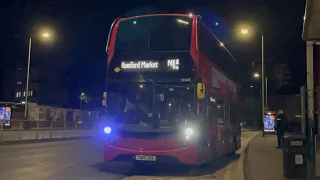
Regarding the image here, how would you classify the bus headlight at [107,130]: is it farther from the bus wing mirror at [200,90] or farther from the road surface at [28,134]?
the road surface at [28,134]

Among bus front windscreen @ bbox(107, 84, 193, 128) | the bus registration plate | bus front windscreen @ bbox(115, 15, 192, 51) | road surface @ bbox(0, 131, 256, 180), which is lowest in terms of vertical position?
road surface @ bbox(0, 131, 256, 180)

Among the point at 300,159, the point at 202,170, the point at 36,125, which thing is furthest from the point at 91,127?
the point at 300,159

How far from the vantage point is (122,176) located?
11477mm

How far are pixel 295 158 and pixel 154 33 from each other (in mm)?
4966

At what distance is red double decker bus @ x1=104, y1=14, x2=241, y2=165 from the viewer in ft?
37.7

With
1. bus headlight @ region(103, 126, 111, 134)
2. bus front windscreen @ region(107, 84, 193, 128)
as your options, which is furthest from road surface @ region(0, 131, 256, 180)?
bus front windscreen @ region(107, 84, 193, 128)

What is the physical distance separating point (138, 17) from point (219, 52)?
13.4 feet

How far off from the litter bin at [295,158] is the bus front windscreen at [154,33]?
12.0 feet

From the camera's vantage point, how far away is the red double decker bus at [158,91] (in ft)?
37.7

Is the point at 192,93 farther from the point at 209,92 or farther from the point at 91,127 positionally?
the point at 91,127

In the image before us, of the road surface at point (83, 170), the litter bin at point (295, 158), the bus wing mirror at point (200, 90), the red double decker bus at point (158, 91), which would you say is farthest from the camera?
the red double decker bus at point (158, 91)

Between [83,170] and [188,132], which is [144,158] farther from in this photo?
[83,170]

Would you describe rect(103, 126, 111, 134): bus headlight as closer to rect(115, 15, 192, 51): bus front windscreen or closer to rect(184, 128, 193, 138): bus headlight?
rect(184, 128, 193, 138): bus headlight

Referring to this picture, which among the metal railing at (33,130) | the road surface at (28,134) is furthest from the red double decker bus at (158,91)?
the road surface at (28,134)
